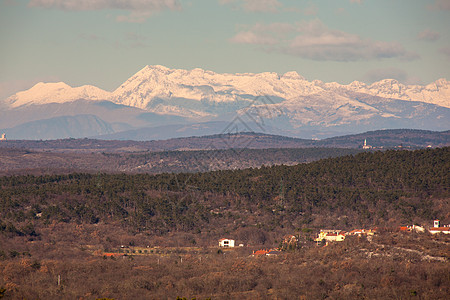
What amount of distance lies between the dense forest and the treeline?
0.38m

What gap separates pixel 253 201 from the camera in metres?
176

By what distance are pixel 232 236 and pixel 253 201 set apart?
28.6 metres

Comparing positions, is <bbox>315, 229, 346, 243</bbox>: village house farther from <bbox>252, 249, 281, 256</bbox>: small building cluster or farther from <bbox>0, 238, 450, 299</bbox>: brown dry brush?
<bbox>0, 238, 450, 299</bbox>: brown dry brush

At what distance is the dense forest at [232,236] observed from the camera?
87.7 m

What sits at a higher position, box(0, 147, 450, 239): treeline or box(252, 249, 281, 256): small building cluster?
box(0, 147, 450, 239): treeline

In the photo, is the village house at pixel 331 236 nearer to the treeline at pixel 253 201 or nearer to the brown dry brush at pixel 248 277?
the treeline at pixel 253 201

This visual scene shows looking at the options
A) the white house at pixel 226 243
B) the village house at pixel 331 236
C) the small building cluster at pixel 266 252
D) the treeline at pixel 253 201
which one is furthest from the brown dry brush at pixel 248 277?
the treeline at pixel 253 201

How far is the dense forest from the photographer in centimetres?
8769

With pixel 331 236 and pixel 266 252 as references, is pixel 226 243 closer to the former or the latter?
pixel 266 252

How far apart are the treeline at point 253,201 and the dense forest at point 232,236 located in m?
0.38

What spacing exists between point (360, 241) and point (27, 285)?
Answer: 5254 cm

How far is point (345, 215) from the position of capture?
15888 centimetres

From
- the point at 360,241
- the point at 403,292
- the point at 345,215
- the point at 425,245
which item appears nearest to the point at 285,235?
the point at 345,215

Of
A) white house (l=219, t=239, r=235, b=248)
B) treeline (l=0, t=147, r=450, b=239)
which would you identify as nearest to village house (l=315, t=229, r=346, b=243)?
treeline (l=0, t=147, r=450, b=239)
